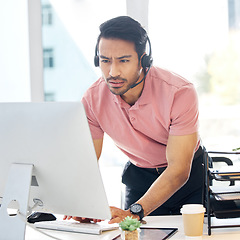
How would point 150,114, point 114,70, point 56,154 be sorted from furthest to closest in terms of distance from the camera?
point 150,114, point 114,70, point 56,154

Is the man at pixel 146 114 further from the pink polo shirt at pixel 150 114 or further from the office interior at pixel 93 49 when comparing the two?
the office interior at pixel 93 49

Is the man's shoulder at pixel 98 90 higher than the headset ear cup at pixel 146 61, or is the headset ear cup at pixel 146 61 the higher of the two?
the headset ear cup at pixel 146 61

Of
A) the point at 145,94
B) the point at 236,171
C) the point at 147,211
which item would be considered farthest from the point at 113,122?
the point at 236,171

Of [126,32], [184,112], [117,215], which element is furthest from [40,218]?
[126,32]

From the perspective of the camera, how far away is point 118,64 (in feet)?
6.53

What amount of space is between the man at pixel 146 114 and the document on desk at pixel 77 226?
0.42ft

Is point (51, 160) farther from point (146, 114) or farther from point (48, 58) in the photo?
point (48, 58)

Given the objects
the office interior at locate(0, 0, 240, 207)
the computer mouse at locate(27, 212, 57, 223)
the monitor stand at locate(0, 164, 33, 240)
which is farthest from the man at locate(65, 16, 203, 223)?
the office interior at locate(0, 0, 240, 207)

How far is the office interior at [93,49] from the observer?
3.25 meters

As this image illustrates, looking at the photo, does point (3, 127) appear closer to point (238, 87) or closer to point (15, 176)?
point (15, 176)

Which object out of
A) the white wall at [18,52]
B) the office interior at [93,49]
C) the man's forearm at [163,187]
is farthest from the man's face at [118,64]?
the white wall at [18,52]

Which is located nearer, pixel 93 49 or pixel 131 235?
pixel 131 235

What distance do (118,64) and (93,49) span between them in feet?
4.80

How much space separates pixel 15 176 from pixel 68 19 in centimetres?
220
